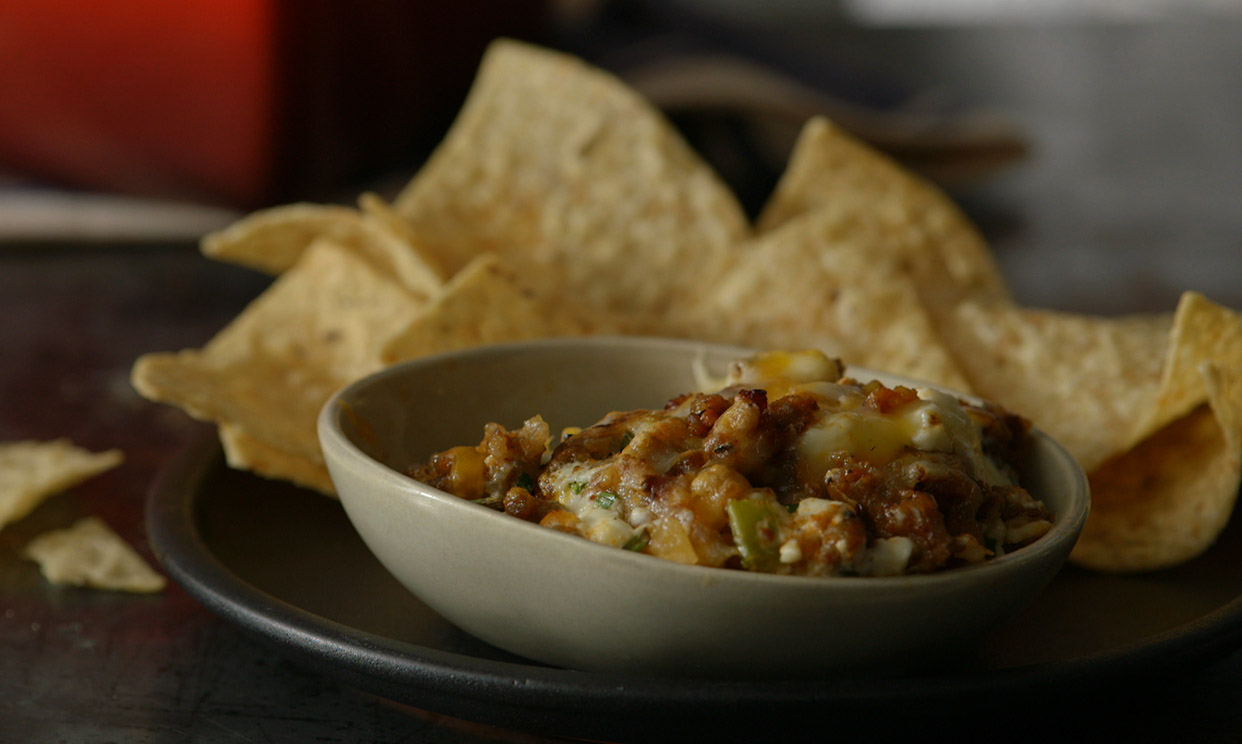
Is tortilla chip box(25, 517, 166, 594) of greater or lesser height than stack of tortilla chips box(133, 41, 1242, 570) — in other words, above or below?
below

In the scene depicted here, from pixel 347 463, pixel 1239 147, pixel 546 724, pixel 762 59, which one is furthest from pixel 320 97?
pixel 1239 147

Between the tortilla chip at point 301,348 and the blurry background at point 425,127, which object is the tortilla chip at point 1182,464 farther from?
the blurry background at point 425,127

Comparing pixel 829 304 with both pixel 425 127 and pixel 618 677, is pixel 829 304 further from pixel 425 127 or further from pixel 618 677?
pixel 425 127

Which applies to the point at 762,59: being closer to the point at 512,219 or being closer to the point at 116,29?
the point at 116,29

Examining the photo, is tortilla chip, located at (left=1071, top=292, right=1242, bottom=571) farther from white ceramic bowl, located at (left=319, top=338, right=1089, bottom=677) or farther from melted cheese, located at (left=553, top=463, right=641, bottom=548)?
melted cheese, located at (left=553, top=463, right=641, bottom=548)

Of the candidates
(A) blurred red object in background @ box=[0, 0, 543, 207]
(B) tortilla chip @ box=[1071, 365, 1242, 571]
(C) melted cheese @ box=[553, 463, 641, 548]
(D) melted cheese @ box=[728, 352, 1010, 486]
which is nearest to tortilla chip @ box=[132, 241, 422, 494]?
(C) melted cheese @ box=[553, 463, 641, 548]
